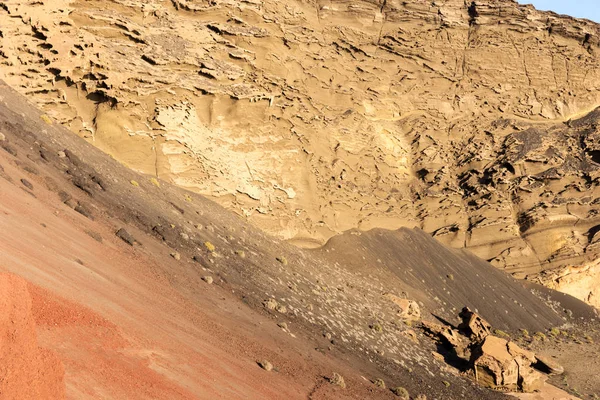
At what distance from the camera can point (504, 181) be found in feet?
132

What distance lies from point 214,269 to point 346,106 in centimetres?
2257

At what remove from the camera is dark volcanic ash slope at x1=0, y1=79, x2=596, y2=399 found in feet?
42.9

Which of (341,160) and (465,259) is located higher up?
(341,160)

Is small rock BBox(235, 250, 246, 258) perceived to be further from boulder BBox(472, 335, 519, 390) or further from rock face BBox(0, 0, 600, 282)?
boulder BBox(472, 335, 519, 390)

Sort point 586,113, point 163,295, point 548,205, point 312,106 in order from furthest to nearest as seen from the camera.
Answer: point 586,113, point 548,205, point 312,106, point 163,295

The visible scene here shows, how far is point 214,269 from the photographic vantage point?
54.1 feet

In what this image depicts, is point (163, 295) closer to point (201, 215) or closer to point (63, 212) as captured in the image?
point (63, 212)

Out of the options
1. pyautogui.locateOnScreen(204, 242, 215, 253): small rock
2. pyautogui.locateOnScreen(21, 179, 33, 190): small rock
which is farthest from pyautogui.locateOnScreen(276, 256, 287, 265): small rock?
pyautogui.locateOnScreen(21, 179, 33, 190): small rock

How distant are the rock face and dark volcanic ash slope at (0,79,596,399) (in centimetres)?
318

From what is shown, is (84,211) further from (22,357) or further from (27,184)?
(22,357)

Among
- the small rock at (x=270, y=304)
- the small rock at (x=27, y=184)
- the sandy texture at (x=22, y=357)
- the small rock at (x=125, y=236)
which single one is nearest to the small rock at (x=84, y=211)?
the small rock at (x=125, y=236)

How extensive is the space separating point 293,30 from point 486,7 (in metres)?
19.6

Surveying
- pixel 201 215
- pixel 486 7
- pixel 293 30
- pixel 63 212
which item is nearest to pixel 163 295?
pixel 63 212

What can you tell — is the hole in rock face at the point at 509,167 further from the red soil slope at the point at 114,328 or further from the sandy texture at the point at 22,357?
the sandy texture at the point at 22,357
